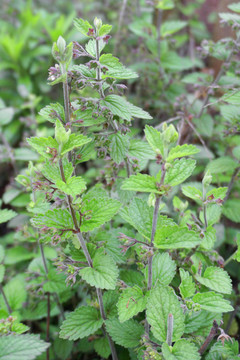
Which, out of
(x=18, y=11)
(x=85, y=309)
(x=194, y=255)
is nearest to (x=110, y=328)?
(x=85, y=309)

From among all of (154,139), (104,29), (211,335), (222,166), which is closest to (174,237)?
(154,139)

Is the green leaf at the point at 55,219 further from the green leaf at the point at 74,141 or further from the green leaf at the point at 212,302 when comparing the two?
the green leaf at the point at 212,302

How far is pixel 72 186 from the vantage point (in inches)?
41.9

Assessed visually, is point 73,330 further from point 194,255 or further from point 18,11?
point 18,11

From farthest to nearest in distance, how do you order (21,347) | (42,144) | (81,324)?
(81,324), (42,144), (21,347)

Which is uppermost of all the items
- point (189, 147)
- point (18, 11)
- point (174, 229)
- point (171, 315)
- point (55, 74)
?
point (18, 11)

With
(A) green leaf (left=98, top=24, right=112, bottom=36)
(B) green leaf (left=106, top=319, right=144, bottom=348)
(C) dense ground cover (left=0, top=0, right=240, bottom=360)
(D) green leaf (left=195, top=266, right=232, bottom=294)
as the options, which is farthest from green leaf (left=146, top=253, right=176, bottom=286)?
(A) green leaf (left=98, top=24, right=112, bottom=36)

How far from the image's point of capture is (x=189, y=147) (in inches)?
41.3

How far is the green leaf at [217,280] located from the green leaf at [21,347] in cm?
66

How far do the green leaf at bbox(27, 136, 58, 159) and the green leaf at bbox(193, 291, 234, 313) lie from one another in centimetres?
76

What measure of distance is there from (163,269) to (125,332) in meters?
0.31

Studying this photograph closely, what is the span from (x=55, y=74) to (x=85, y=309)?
3.27 ft

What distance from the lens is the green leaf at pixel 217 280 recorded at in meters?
1.25

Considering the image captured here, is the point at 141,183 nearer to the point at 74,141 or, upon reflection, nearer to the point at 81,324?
the point at 74,141
